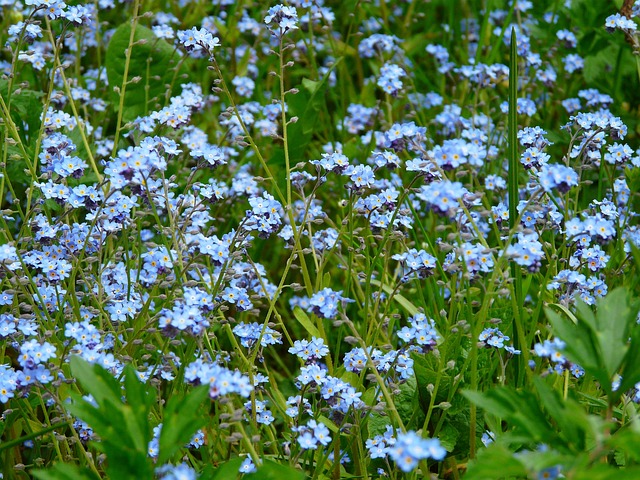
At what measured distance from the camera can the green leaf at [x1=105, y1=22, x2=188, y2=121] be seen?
4.31 meters

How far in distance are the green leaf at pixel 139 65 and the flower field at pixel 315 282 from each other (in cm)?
1

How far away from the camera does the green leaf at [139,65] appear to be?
14.1 feet

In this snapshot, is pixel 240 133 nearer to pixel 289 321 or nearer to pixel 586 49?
pixel 289 321

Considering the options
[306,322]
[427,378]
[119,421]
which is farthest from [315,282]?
[119,421]

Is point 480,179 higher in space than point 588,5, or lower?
lower

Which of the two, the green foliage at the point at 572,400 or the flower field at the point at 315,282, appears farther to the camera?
the flower field at the point at 315,282

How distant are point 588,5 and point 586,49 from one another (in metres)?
0.24

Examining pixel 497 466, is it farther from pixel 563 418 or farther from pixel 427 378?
pixel 427 378

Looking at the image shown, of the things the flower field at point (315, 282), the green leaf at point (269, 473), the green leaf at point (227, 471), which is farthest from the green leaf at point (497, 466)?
the green leaf at point (227, 471)

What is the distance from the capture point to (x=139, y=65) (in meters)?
4.47

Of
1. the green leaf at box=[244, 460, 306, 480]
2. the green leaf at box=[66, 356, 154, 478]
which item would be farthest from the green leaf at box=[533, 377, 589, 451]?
the green leaf at box=[66, 356, 154, 478]

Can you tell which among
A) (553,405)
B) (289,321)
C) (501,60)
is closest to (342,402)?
(553,405)

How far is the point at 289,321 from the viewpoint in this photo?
394 centimetres

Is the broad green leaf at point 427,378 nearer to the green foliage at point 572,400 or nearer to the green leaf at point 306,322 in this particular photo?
the green leaf at point 306,322
